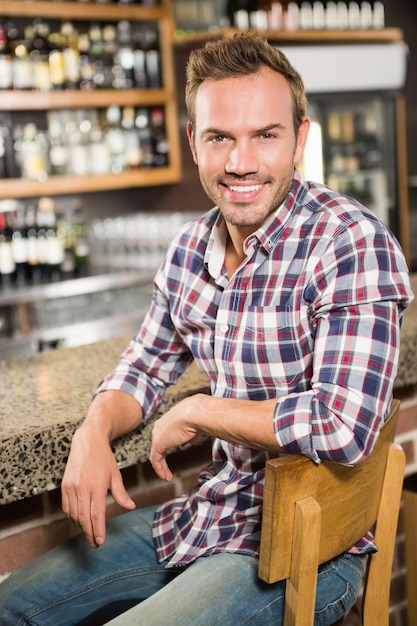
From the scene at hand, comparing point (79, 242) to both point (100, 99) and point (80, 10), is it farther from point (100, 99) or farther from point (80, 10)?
point (80, 10)

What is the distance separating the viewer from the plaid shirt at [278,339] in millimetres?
945

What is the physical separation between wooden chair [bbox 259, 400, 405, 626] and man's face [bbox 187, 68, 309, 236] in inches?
13.8

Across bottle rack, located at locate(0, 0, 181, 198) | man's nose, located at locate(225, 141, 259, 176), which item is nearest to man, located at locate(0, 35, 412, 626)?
man's nose, located at locate(225, 141, 259, 176)

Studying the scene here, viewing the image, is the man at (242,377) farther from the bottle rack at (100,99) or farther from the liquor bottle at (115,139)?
the liquor bottle at (115,139)

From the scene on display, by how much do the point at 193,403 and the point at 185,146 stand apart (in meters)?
3.27

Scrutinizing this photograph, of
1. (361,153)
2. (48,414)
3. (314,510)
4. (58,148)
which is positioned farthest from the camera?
(361,153)

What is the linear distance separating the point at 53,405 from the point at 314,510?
0.52 metres

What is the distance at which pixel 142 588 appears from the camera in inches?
45.7

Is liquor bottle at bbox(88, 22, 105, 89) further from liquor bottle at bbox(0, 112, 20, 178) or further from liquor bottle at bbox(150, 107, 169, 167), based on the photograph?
liquor bottle at bbox(0, 112, 20, 178)

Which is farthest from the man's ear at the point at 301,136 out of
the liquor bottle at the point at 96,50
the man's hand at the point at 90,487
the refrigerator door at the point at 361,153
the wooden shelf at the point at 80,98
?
the refrigerator door at the point at 361,153

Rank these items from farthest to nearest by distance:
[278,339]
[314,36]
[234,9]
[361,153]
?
1. [361,153]
2. [234,9]
3. [314,36]
4. [278,339]

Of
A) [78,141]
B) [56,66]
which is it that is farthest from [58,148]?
[56,66]

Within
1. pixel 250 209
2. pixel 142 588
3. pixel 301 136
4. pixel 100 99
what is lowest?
pixel 142 588

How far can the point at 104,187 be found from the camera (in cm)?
393
